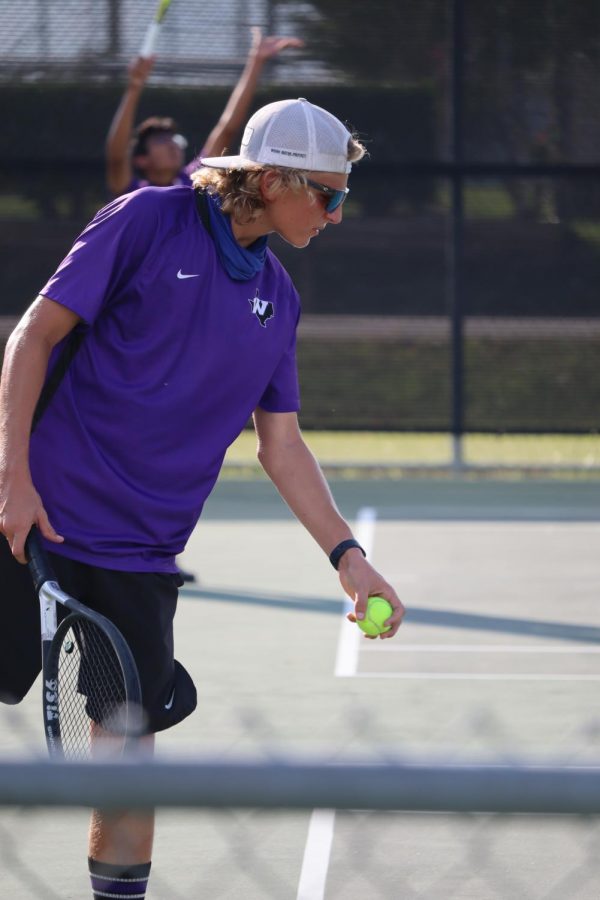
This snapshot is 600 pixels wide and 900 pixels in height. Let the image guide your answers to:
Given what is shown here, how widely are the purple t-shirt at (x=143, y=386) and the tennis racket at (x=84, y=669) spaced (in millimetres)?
161

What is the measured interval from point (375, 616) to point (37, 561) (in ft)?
2.37

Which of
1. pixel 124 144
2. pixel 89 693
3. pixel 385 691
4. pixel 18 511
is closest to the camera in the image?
pixel 18 511

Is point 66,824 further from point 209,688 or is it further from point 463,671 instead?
point 463,671

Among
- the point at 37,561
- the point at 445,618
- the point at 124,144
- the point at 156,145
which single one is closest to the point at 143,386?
the point at 37,561

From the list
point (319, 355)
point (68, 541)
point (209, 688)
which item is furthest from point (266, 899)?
point (319, 355)

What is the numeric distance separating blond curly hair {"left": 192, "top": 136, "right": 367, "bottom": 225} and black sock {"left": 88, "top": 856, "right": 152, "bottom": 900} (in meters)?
1.29

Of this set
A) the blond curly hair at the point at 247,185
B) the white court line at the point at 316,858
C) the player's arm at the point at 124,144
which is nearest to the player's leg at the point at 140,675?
the white court line at the point at 316,858

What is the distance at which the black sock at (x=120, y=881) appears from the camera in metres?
3.10

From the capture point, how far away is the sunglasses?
3.08m

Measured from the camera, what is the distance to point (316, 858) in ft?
12.6

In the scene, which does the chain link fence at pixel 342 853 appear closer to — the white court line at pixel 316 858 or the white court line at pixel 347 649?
the white court line at pixel 316 858

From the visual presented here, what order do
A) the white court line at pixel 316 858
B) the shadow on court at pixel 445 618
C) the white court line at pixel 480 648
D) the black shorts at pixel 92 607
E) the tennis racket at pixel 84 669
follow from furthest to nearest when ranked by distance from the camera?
the shadow on court at pixel 445 618
the white court line at pixel 480 648
the white court line at pixel 316 858
the black shorts at pixel 92 607
the tennis racket at pixel 84 669

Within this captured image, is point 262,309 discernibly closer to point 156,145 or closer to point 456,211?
point 156,145

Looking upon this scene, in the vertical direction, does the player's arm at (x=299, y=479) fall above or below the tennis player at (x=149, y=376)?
below
